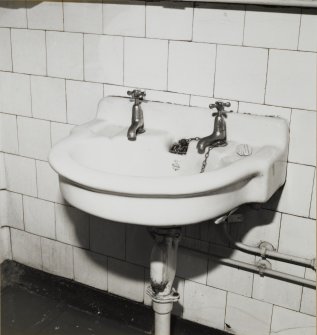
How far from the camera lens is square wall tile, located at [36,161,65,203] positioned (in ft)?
6.39

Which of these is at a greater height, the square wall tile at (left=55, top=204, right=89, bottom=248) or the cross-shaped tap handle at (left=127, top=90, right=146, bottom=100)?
the cross-shaped tap handle at (left=127, top=90, right=146, bottom=100)

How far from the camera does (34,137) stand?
1.93 metres

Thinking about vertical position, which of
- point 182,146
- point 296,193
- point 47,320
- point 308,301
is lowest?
point 47,320

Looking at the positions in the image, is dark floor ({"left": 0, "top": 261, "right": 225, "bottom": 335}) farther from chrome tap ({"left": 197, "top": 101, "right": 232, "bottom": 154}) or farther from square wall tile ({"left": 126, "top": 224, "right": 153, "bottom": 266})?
chrome tap ({"left": 197, "top": 101, "right": 232, "bottom": 154})

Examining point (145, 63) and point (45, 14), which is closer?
point (145, 63)

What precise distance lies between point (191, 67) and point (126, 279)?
32.8 inches

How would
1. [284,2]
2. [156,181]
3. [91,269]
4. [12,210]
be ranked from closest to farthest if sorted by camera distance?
[156,181] → [284,2] → [91,269] → [12,210]

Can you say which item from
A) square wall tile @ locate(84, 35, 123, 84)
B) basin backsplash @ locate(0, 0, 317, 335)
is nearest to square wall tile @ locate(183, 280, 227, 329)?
basin backsplash @ locate(0, 0, 317, 335)

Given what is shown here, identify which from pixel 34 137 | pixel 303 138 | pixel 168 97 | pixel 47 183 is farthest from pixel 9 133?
pixel 303 138

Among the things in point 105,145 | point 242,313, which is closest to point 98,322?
point 242,313

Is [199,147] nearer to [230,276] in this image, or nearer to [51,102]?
[230,276]

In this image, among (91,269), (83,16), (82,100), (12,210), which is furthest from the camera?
(12,210)

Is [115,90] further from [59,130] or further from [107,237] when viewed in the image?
[107,237]

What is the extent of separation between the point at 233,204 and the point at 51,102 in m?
0.87
